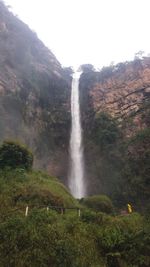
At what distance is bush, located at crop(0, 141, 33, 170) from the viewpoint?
21156 mm

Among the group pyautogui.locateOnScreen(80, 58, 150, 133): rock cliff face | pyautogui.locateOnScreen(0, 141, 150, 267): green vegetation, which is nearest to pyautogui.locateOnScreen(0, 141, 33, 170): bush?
pyautogui.locateOnScreen(0, 141, 150, 267): green vegetation

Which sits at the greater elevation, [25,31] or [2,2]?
[2,2]

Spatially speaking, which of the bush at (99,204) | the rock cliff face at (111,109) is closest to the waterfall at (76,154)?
the rock cliff face at (111,109)

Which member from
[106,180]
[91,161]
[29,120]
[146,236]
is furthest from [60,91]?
[146,236]

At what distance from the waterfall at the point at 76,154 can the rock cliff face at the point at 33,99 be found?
0.64m

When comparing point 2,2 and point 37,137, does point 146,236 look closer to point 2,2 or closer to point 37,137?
point 37,137

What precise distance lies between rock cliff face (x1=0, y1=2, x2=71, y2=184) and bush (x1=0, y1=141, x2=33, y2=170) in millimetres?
7860

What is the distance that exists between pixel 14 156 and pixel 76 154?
13.2 m

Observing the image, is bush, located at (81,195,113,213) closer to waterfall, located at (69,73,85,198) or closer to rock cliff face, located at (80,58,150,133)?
waterfall, located at (69,73,85,198)

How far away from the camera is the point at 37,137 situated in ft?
111

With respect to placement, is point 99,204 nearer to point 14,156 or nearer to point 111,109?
point 14,156

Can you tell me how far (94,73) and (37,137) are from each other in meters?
13.4

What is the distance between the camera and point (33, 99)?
36.8m

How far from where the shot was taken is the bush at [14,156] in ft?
69.4
